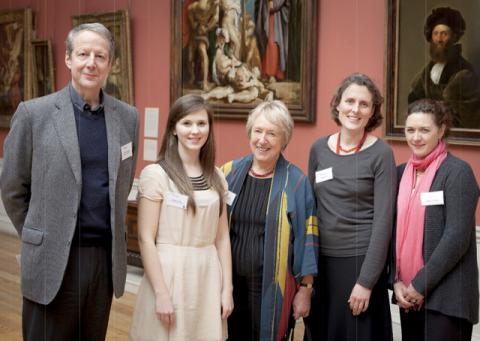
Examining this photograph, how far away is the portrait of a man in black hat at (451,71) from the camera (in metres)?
4.47

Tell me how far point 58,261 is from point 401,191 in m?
1.70

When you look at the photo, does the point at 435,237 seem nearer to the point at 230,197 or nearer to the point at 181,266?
the point at 230,197

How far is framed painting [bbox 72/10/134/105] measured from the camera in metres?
7.05

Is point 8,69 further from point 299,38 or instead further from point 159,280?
point 159,280

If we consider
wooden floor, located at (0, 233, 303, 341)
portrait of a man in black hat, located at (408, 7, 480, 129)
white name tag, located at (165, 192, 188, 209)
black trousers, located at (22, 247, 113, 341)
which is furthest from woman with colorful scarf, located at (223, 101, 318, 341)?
portrait of a man in black hat, located at (408, 7, 480, 129)

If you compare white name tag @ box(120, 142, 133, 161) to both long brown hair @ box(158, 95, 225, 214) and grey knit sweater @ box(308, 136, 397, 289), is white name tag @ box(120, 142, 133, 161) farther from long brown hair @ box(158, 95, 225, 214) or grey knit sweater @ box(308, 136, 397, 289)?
grey knit sweater @ box(308, 136, 397, 289)

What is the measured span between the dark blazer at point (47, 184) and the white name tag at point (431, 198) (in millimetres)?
1452

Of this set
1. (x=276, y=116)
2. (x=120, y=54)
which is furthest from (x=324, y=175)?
(x=120, y=54)

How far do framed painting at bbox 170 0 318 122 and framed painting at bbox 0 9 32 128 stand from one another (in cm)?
268

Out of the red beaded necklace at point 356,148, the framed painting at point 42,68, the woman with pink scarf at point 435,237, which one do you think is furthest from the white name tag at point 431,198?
the framed painting at point 42,68

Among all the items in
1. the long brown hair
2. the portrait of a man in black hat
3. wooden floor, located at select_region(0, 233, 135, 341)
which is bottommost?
wooden floor, located at select_region(0, 233, 135, 341)

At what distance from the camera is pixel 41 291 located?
261cm

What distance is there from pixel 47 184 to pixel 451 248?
1.86m

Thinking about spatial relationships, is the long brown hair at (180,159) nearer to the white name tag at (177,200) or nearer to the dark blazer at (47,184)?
the white name tag at (177,200)
